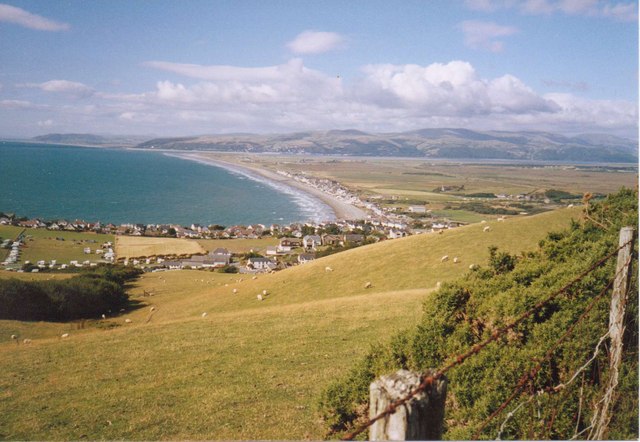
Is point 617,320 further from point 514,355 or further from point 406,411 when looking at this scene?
point 406,411

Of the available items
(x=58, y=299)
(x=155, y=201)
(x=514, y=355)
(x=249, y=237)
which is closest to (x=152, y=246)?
(x=249, y=237)

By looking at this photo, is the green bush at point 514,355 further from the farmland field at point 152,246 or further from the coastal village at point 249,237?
the farmland field at point 152,246

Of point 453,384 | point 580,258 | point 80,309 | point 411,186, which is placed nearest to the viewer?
point 453,384

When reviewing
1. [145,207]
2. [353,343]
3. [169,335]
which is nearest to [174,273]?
[169,335]

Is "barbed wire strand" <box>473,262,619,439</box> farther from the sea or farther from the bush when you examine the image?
the sea

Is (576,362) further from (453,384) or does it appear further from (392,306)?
(392,306)

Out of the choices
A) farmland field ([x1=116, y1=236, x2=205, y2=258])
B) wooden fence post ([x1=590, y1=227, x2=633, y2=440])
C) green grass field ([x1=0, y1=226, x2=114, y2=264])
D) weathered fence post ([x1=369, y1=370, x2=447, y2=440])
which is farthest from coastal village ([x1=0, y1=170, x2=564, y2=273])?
weathered fence post ([x1=369, y1=370, x2=447, y2=440])

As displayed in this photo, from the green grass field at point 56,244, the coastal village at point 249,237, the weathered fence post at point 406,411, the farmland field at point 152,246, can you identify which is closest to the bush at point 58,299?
the coastal village at point 249,237
